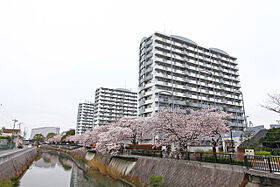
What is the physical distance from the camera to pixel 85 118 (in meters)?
132

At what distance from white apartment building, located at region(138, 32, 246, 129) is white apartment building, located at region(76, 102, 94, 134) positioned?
79853mm

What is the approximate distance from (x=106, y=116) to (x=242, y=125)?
228 feet

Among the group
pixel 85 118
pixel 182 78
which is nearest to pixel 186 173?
pixel 182 78

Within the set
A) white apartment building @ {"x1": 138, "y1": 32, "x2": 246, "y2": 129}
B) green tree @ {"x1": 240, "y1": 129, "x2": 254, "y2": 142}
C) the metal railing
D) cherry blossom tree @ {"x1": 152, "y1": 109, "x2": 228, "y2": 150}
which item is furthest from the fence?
white apartment building @ {"x1": 138, "y1": 32, "x2": 246, "y2": 129}

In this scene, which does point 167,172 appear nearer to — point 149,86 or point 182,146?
point 182,146

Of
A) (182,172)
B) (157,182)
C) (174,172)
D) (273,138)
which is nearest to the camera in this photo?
(182,172)

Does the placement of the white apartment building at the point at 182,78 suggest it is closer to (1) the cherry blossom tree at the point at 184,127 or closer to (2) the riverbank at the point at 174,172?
(2) the riverbank at the point at 174,172

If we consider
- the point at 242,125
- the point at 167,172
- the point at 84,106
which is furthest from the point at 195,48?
the point at 84,106

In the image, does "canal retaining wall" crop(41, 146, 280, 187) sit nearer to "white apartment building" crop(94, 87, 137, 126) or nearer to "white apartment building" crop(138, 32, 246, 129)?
"white apartment building" crop(138, 32, 246, 129)

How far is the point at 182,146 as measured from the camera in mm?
20422

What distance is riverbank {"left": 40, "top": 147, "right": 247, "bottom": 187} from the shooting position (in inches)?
510

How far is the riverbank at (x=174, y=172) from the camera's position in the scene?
12961 millimetres

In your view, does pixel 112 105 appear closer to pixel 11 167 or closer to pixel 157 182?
pixel 11 167

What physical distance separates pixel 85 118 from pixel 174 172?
400 ft
